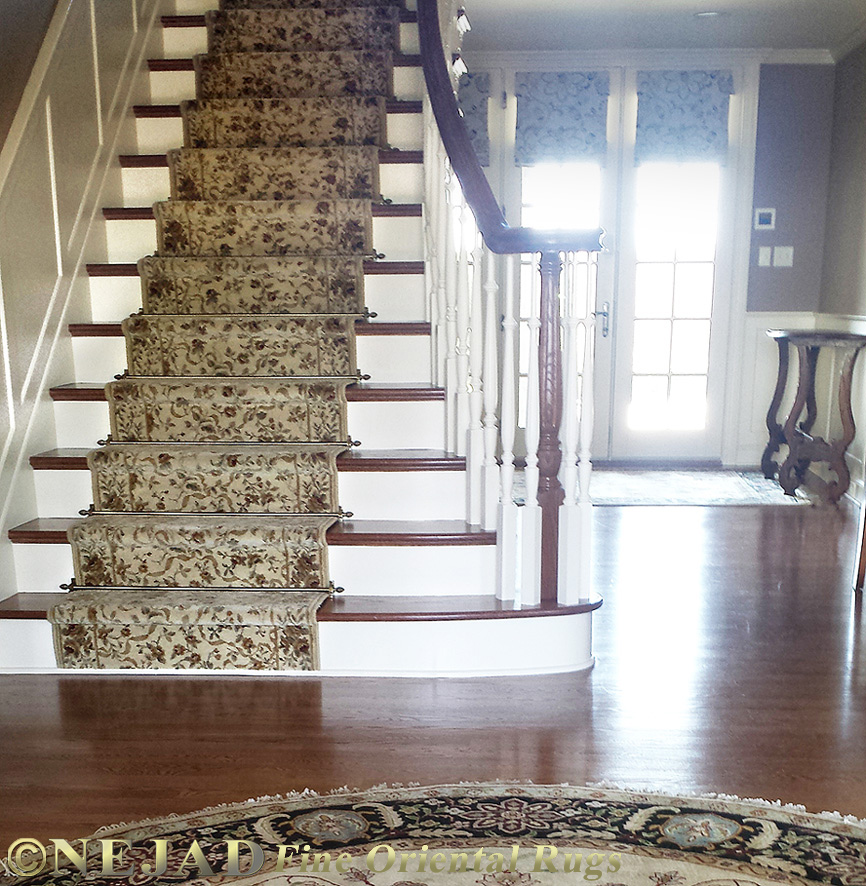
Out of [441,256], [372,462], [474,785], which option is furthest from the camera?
[441,256]

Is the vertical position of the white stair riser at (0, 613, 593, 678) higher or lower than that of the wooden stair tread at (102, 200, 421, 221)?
lower

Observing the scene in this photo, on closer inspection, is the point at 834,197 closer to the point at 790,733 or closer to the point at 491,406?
the point at 491,406

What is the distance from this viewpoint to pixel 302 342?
318 cm

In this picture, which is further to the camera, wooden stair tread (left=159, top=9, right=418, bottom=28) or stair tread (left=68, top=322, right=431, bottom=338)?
wooden stair tread (left=159, top=9, right=418, bottom=28)

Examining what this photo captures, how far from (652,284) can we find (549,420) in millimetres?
3662

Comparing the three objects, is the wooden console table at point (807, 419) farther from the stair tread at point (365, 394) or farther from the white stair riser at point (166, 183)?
the stair tread at point (365, 394)

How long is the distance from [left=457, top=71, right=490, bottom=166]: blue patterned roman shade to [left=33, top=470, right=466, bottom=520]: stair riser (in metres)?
3.40

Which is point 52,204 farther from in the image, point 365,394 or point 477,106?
point 477,106

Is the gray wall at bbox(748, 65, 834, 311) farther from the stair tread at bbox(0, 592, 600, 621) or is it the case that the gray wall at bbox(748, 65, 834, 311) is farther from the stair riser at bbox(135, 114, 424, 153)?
the stair tread at bbox(0, 592, 600, 621)

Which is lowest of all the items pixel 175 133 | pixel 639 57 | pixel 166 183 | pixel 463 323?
pixel 463 323

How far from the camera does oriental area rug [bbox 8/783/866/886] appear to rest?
1.69 meters

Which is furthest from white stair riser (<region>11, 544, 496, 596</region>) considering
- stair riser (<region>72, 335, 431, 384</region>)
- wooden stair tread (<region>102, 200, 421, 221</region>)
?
wooden stair tread (<region>102, 200, 421, 221</region>)

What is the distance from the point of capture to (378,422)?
3041 millimetres

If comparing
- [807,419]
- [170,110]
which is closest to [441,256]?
[170,110]
